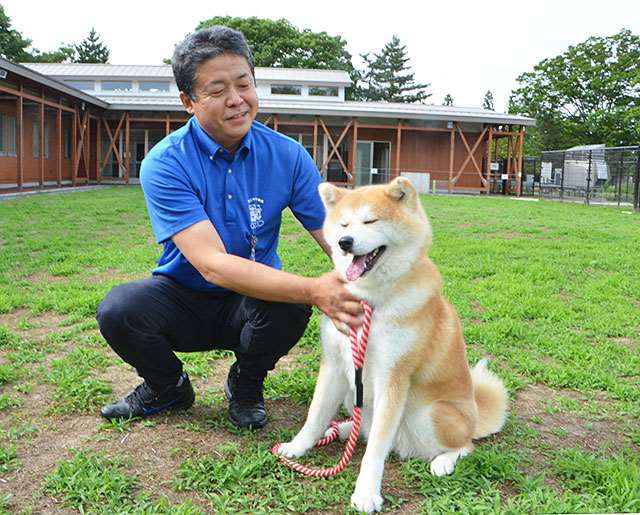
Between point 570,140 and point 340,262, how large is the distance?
1665 inches

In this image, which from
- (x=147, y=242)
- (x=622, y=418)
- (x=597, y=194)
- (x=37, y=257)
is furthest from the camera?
(x=597, y=194)

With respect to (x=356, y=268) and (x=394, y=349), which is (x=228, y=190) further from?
(x=394, y=349)

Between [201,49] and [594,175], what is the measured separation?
19.0 m

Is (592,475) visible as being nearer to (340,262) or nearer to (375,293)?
(375,293)

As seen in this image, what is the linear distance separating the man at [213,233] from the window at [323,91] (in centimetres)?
3065

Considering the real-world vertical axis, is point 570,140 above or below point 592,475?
above

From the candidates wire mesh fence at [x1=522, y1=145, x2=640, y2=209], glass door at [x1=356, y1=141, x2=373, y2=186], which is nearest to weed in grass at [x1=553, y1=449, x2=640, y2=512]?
wire mesh fence at [x1=522, y1=145, x2=640, y2=209]

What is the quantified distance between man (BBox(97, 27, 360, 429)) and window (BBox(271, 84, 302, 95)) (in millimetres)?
30690

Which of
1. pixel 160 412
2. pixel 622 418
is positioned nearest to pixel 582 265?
pixel 622 418

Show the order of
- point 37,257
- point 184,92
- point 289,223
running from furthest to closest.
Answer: point 289,223, point 37,257, point 184,92

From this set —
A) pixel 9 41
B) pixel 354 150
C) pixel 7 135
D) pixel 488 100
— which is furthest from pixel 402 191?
pixel 488 100

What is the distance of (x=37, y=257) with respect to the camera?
7.10 metres

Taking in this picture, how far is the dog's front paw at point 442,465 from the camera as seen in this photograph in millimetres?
2446

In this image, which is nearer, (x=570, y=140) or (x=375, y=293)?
(x=375, y=293)
